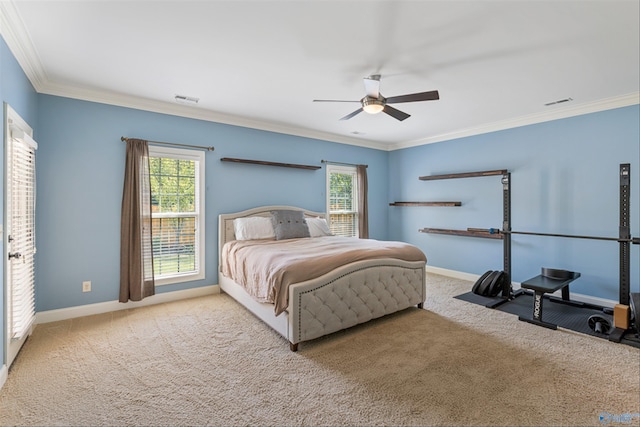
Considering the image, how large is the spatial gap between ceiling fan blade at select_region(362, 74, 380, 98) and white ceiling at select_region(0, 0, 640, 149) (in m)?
0.17

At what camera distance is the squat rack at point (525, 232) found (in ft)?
10.5

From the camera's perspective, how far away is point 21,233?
264cm

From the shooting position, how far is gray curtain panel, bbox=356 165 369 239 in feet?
19.7

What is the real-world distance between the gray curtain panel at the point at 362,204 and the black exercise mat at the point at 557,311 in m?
2.18

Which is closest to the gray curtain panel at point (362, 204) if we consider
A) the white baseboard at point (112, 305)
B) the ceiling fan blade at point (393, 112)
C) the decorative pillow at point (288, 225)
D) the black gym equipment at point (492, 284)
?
the decorative pillow at point (288, 225)

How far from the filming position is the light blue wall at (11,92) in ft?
7.26

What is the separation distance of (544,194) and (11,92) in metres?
6.09

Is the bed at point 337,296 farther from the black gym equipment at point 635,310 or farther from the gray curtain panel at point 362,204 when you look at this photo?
the gray curtain panel at point 362,204

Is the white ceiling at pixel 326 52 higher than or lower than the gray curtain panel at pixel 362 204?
higher

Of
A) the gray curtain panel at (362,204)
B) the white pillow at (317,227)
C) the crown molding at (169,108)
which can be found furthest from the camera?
the gray curtain panel at (362,204)

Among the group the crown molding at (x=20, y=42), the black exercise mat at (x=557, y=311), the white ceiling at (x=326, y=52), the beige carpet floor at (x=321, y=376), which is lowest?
the beige carpet floor at (x=321, y=376)

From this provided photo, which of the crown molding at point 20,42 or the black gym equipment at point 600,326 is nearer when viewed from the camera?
the crown molding at point 20,42

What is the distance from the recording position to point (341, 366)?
2.46 m

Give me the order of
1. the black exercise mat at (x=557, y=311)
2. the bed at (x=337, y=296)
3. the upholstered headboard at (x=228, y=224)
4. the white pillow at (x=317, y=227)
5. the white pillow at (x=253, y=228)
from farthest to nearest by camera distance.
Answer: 1. the white pillow at (x=317, y=227)
2. the upholstered headboard at (x=228, y=224)
3. the white pillow at (x=253, y=228)
4. the black exercise mat at (x=557, y=311)
5. the bed at (x=337, y=296)
